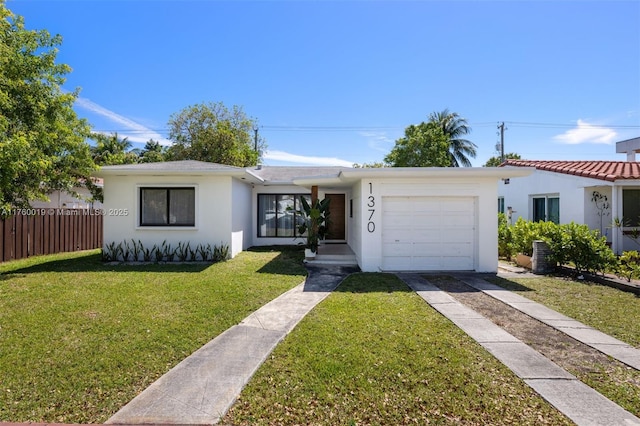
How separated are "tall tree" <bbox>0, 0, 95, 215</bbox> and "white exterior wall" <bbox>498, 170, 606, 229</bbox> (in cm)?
1690

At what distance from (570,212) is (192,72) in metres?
18.0

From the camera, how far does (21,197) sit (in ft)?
33.3

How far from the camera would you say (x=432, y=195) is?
31.7ft

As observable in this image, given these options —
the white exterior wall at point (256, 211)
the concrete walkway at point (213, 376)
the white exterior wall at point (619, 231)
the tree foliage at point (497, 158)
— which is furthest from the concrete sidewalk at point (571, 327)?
the tree foliage at point (497, 158)

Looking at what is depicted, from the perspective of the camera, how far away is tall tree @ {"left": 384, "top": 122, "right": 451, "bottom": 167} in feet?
88.2

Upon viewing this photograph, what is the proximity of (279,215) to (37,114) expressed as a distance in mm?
9456

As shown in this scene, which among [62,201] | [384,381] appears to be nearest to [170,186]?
[384,381]

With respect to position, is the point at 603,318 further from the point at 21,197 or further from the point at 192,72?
the point at 192,72

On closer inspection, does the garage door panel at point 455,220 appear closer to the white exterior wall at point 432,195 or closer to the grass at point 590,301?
the white exterior wall at point 432,195

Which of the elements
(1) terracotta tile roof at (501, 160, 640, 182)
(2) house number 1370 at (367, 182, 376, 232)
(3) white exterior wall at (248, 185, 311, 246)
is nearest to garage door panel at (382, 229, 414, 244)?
(2) house number 1370 at (367, 182, 376, 232)

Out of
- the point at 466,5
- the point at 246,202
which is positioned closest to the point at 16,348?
the point at 246,202

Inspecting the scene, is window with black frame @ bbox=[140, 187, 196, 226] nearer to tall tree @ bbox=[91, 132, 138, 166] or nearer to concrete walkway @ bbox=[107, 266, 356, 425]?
tall tree @ bbox=[91, 132, 138, 166]

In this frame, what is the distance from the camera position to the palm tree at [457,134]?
3306 centimetres

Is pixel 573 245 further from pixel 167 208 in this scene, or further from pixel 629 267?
pixel 167 208
